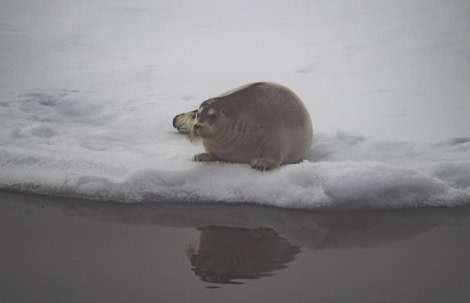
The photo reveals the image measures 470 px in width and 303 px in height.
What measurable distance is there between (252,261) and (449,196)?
92 cm

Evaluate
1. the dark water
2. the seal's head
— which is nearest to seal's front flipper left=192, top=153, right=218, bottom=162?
the seal's head

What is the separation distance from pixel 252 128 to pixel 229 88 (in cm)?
179

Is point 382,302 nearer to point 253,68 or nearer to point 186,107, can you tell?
point 186,107

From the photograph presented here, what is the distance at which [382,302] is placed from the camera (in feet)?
4.75

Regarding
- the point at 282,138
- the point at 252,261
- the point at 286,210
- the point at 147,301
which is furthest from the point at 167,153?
the point at 147,301

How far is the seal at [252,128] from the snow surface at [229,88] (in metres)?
0.08

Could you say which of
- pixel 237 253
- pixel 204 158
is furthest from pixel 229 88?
pixel 237 253

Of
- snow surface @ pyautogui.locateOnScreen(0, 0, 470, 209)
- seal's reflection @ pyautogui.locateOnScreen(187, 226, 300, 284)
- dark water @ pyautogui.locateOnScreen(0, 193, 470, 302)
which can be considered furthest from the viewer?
snow surface @ pyautogui.locateOnScreen(0, 0, 470, 209)

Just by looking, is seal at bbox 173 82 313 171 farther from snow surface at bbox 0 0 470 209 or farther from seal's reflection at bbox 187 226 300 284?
seal's reflection at bbox 187 226 300 284

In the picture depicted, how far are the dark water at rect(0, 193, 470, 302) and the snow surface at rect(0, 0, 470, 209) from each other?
5.0 inches

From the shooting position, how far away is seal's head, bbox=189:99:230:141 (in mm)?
2393

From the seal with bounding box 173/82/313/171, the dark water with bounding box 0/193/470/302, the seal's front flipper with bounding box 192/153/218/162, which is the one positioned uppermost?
the seal with bounding box 173/82/313/171

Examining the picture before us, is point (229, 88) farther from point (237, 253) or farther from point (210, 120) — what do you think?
point (237, 253)

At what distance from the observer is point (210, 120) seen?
7.87ft
